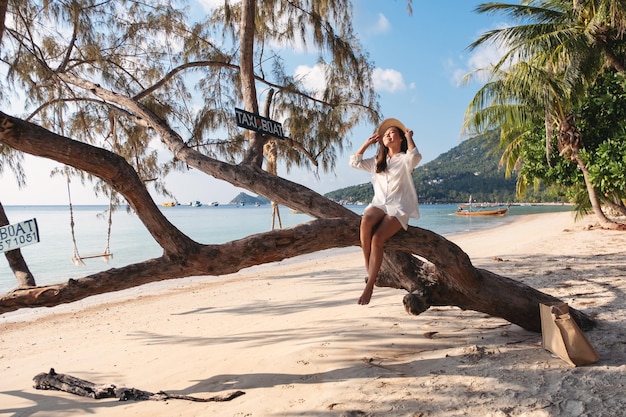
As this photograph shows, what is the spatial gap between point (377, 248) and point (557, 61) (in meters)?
8.28

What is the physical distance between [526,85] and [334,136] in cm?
530

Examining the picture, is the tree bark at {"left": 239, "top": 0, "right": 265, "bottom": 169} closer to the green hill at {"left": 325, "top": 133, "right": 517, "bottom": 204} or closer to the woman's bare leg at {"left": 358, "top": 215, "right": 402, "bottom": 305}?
the woman's bare leg at {"left": 358, "top": 215, "right": 402, "bottom": 305}

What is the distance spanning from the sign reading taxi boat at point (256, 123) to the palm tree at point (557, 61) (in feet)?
21.7

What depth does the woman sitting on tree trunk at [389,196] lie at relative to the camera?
2.49m

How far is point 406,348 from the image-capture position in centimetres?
336

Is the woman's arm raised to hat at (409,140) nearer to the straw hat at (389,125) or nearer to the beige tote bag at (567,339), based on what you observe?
the straw hat at (389,125)

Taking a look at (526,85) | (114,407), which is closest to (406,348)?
(114,407)

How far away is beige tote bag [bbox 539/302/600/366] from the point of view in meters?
2.59

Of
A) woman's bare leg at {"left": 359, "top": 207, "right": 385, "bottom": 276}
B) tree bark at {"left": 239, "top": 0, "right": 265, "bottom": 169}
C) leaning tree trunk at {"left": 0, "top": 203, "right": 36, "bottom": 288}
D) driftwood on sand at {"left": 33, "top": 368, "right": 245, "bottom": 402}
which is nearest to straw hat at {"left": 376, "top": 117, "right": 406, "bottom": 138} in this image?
woman's bare leg at {"left": 359, "top": 207, "right": 385, "bottom": 276}

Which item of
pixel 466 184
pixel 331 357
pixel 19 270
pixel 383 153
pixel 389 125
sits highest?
pixel 466 184

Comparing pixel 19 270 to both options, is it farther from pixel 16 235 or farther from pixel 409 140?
pixel 409 140

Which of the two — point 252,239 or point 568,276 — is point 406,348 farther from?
point 568,276

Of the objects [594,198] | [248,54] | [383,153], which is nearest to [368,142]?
[383,153]

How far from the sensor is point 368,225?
2.52 metres
